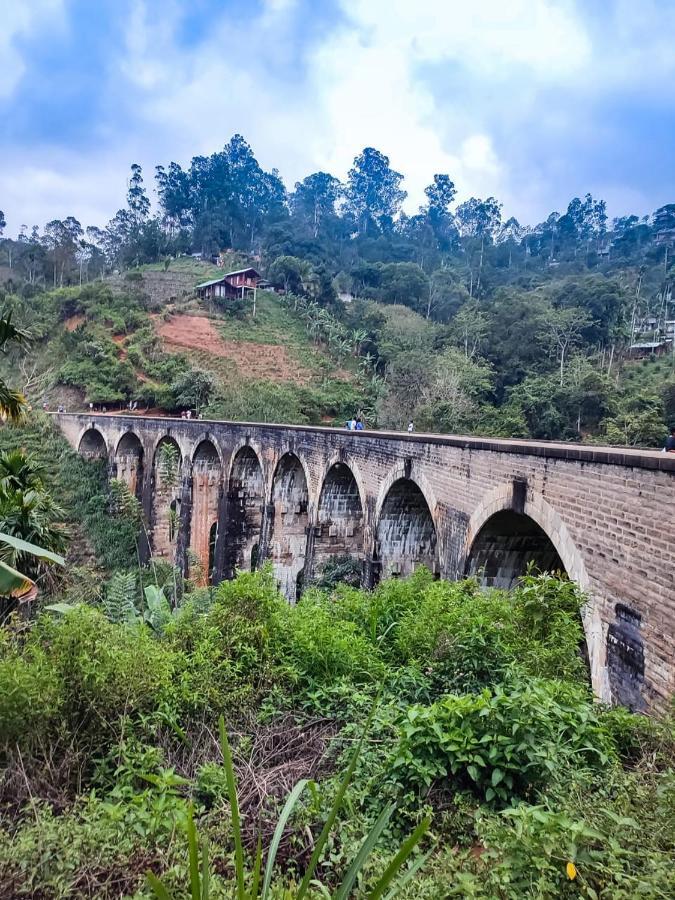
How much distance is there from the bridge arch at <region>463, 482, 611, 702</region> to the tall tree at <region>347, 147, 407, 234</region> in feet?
254

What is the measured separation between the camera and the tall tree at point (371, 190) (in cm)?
7906

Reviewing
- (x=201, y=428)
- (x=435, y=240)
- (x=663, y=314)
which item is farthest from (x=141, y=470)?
(x=435, y=240)

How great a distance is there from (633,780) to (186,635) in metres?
3.21

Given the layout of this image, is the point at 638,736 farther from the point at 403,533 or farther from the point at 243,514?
the point at 243,514

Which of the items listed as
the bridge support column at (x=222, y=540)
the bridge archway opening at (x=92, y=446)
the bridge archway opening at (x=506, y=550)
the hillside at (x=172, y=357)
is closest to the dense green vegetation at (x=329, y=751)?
the bridge archway opening at (x=506, y=550)

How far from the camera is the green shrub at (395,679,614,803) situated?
3109 millimetres

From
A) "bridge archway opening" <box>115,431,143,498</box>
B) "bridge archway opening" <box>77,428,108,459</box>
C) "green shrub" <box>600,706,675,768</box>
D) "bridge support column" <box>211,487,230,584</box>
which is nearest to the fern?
"green shrub" <box>600,706,675,768</box>

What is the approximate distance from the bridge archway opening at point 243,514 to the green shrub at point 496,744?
586 inches

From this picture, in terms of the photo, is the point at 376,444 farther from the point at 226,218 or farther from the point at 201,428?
the point at 226,218

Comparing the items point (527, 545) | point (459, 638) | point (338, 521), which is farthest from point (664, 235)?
point (459, 638)

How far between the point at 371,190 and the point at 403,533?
7788 centimetres

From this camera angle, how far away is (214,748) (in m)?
3.78

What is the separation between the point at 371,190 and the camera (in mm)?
79375

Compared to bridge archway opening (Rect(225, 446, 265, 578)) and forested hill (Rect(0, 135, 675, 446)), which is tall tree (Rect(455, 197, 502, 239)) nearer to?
forested hill (Rect(0, 135, 675, 446))
